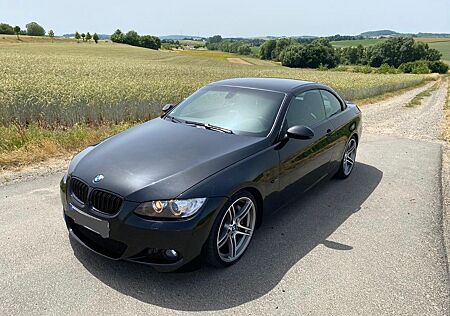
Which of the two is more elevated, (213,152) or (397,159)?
(213,152)

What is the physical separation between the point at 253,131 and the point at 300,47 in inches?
3288

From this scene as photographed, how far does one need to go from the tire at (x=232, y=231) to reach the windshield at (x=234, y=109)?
78cm

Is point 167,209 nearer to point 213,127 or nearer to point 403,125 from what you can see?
point 213,127

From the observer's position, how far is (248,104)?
12.6ft

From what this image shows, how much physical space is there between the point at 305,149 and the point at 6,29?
11989cm

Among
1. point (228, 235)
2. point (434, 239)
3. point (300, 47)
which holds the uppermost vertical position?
point (300, 47)

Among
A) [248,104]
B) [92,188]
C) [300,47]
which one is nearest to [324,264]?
[248,104]

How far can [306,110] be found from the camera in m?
4.11

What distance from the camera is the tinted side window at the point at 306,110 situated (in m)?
3.77

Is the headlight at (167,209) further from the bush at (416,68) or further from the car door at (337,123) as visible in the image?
the bush at (416,68)

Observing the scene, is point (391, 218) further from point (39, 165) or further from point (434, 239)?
point (39, 165)

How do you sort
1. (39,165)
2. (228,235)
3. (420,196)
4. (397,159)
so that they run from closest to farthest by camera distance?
(228,235) < (420,196) < (39,165) < (397,159)

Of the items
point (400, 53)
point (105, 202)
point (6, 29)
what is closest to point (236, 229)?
point (105, 202)

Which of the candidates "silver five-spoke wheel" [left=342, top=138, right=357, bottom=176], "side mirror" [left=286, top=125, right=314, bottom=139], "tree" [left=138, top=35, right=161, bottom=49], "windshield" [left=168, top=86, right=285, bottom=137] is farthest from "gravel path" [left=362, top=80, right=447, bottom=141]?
"tree" [left=138, top=35, right=161, bottom=49]
